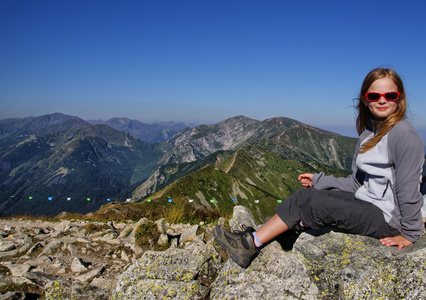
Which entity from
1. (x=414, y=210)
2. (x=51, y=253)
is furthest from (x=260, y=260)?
(x=51, y=253)

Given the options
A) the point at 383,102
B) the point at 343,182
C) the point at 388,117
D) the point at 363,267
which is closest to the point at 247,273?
the point at 363,267

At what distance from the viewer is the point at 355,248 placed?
16.4ft

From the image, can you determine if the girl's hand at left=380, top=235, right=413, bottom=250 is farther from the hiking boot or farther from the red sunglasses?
the red sunglasses

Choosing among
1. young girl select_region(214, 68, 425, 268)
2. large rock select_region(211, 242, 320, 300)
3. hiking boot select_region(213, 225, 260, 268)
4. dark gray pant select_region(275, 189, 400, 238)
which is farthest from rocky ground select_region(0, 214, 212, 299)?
dark gray pant select_region(275, 189, 400, 238)

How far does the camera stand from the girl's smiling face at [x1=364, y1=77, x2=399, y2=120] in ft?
16.8

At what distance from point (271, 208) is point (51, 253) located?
526 feet

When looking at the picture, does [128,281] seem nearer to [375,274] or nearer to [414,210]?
[375,274]

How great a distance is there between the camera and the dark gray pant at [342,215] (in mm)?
4871

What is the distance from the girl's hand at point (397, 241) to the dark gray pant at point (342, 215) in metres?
0.10

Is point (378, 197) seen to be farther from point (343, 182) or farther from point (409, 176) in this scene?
point (343, 182)

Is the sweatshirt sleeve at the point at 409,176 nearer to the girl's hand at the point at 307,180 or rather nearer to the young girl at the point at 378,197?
the young girl at the point at 378,197

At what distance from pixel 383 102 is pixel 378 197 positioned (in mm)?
2028

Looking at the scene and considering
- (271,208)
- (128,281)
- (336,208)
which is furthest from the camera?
(271,208)

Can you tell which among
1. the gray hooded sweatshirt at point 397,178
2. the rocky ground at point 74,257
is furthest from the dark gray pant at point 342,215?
the rocky ground at point 74,257
